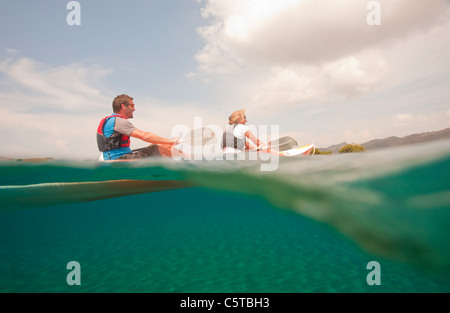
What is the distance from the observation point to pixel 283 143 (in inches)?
297

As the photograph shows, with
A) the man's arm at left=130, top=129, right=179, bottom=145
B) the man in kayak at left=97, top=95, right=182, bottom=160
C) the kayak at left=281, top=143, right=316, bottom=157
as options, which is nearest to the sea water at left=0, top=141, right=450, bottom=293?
the kayak at left=281, top=143, right=316, bottom=157

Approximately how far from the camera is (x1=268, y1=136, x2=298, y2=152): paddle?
7249mm

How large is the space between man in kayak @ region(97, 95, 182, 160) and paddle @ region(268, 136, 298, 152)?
3099 millimetres

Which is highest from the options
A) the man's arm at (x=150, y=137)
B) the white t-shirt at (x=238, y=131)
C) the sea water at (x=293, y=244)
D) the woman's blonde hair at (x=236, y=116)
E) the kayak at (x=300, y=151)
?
the woman's blonde hair at (x=236, y=116)

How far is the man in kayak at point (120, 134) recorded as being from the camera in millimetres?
5676

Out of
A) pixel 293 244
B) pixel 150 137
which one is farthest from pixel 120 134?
pixel 293 244

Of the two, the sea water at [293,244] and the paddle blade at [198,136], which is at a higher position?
the paddle blade at [198,136]

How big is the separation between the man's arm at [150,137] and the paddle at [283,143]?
310 cm

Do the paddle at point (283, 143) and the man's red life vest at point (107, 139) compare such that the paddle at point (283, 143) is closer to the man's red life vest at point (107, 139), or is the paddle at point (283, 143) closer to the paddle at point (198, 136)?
the paddle at point (198, 136)

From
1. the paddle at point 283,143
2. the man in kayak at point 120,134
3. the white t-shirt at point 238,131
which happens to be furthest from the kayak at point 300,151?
the man in kayak at point 120,134

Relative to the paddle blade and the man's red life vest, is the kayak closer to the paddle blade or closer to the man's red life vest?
the paddle blade

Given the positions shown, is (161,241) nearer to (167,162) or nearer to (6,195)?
(167,162)
